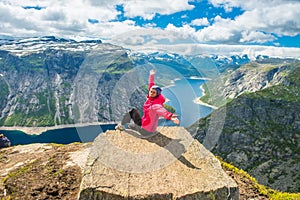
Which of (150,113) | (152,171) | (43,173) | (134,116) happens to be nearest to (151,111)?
(150,113)

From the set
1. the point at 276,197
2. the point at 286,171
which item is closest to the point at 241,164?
the point at 286,171

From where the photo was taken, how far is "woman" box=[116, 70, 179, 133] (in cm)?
1179

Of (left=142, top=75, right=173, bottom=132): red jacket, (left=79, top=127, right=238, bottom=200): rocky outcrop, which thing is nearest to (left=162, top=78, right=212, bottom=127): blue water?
(left=142, top=75, right=173, bottom=132): red jacket

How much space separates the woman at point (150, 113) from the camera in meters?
11.8

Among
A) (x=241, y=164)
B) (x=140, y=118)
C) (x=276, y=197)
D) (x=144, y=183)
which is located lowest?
(x=241, y=164)

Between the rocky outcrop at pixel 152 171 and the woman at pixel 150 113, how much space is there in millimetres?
712

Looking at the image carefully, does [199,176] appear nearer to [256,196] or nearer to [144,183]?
[144,183]

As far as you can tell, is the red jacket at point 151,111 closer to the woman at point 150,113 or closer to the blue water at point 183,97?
the woman at point 150,113

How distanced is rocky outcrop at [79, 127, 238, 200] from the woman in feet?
2.34

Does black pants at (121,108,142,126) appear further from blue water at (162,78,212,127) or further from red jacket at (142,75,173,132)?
blue water at (162,78,212,127)

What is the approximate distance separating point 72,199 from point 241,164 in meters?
207

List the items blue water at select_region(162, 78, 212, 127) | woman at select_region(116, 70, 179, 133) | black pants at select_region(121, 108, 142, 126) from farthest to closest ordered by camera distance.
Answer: black pants at select_region(121, 108, 142, 126)
woman at select_region(116, 70, 179, 133)
blue water at select_region(162, 78, 212, 127)

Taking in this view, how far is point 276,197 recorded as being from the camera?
12891 mm

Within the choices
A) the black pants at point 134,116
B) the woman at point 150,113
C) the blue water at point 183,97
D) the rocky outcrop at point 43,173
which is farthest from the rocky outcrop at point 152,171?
the blue water at point 183,97
